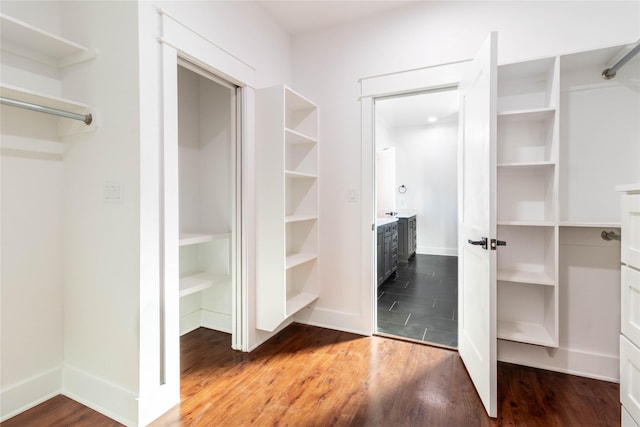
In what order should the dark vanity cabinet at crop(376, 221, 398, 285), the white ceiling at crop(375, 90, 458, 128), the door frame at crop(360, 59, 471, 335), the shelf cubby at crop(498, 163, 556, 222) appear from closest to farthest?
1. the shelf cubby at crop(498, 163, 556, 222)
2. the door frame at crop(360, 59, 471, 335)
3. the dark vanity cabinet at crop(376, 221, 398, 285)
4. the white ceiling at crop(375, 90, 458, 128)

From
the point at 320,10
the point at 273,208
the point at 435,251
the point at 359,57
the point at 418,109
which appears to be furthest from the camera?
the point at 435,251

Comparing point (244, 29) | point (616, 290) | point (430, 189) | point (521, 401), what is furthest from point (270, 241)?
point (430, 189)

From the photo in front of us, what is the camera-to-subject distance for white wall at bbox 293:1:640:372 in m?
2.04

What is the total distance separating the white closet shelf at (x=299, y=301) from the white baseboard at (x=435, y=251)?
4.00 metres

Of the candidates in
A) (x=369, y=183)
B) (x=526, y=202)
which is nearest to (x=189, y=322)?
(x=369, y=183)

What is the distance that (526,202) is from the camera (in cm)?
206

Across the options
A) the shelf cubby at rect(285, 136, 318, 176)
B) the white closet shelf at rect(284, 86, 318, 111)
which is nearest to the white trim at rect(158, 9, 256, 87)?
the white closet shelf at rect(284, 86, 318, 111)

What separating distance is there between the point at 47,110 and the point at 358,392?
229 cm

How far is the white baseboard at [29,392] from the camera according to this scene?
158cm

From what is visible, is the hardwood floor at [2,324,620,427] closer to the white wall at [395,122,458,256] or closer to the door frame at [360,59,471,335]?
the door frame at [360,59,471,335]

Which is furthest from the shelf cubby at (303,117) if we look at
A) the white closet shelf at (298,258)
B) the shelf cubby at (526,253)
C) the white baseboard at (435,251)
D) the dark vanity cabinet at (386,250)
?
the white baseboard at (435,251)

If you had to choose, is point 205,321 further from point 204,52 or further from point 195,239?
point 204,52

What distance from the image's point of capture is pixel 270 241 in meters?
2.34

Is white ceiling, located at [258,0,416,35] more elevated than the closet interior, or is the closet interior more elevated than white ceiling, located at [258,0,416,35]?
white ceiling, located at [258,0,416,35]
